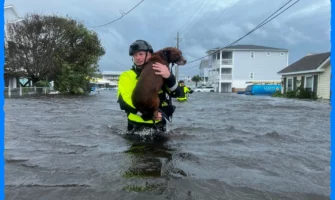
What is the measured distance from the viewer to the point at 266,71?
53.8m

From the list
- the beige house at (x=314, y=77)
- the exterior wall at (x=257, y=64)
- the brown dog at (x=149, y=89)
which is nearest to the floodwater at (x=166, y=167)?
the brown dog at (x=149, y=89)

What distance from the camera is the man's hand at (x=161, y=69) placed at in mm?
3740

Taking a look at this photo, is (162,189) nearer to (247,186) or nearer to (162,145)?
(247,186)

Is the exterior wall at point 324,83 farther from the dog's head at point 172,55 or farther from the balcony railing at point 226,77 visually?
the balcony railing at point 226,77

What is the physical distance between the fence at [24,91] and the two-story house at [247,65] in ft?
108

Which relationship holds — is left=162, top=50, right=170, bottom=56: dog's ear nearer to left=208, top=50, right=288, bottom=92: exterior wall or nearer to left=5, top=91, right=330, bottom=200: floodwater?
left=5, top=91, right=330, bottom=200: floodwater

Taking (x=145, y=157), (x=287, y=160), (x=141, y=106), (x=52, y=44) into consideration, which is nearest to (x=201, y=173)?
(x=145, y=157)

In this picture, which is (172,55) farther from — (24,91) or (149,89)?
(24,91)

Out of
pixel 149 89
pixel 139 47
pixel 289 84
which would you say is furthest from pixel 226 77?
pixel 149 89

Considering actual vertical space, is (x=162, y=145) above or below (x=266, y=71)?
below

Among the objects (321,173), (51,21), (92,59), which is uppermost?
(51,21)

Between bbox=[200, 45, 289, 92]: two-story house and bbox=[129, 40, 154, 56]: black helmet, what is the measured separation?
49662mm

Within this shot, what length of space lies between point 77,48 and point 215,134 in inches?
1109

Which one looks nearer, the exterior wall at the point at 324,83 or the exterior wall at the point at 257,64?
the exterior wall at the point at 324,83
